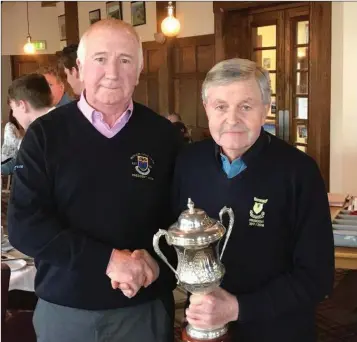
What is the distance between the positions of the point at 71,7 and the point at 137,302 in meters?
8.54

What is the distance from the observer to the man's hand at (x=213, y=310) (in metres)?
1.39

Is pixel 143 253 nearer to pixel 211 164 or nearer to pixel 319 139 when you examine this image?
pixel 211 164

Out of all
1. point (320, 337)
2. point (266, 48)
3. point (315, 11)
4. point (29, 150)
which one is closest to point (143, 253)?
point (29, 150)

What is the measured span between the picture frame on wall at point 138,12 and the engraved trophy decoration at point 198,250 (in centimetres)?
656

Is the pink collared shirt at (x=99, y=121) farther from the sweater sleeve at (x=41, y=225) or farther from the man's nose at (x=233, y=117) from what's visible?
the man's nose at (x=233, y=117)

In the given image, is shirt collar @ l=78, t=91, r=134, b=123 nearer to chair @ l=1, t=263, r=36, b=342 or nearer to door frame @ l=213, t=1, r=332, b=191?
chair @ l=1, t=263, r=36, b=342

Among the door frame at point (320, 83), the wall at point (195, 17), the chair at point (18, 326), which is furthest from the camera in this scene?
the wall at point (195, 17)

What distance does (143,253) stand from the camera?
5.24ft

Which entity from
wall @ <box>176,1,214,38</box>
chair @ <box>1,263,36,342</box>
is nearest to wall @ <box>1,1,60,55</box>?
wall @ <box>176,1,214,38</box>

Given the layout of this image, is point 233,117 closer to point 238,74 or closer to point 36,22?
point 238,74

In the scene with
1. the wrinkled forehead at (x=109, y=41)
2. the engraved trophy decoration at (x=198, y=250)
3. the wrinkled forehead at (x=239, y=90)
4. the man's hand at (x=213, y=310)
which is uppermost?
the wrinkled forehead at (x=109, y=41)

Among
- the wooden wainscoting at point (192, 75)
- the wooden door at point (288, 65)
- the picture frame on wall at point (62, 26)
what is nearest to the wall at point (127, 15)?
the wooden wainscoting at point (192, 75)

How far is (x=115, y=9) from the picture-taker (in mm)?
8195

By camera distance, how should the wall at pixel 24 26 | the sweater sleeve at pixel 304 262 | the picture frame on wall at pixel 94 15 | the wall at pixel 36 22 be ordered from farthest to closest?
the wall at pixel 24 26
the wall at pixel 36 22
the picture frame on wall at pixel 94 15
the sweater sleeve at pixel 304 262
